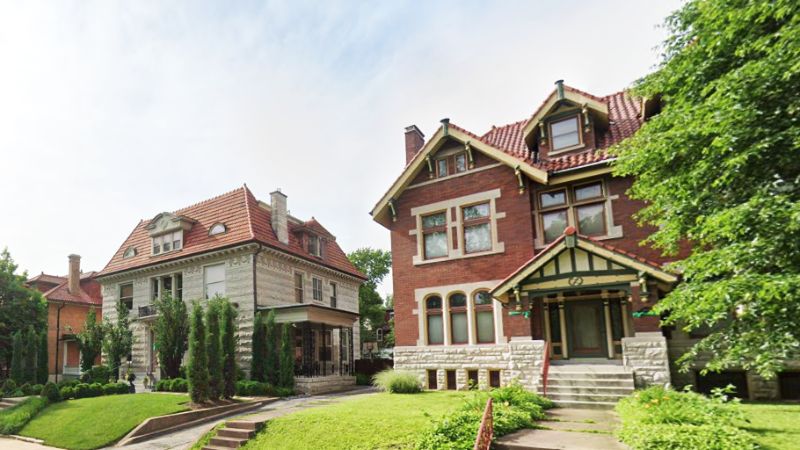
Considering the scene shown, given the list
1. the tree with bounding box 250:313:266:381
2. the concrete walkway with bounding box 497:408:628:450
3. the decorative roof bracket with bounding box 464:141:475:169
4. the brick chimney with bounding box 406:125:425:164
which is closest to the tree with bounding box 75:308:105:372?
the tree with bounding box 250:313:266:381

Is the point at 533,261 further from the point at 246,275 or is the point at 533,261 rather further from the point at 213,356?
the point at 246,275

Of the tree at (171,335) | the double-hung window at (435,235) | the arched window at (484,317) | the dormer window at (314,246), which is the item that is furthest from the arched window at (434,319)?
the dormer window at (314,246)

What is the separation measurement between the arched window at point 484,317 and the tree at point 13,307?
30.4 meters

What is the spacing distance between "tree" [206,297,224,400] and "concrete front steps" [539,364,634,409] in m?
12.2

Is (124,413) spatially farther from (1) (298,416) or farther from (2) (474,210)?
(2) (474,210)

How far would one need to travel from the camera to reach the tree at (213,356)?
18.6 meters

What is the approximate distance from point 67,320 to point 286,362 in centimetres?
2397

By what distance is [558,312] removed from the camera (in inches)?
642

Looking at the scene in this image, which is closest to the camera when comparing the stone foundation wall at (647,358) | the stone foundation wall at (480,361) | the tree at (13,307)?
the stone foundation wall at (647,358)

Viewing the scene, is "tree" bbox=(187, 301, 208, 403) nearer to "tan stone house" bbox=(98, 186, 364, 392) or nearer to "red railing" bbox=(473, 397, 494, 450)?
"tan stone house" bbox=(98, 186, 364, 392)

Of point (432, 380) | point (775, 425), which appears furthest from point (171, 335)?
point (775, 425)

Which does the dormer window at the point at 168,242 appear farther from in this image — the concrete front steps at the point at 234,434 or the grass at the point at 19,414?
the concrete front steps at the point at 234,434

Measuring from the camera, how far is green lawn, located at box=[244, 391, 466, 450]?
10.4 meters

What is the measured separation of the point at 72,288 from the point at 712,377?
41.4m
